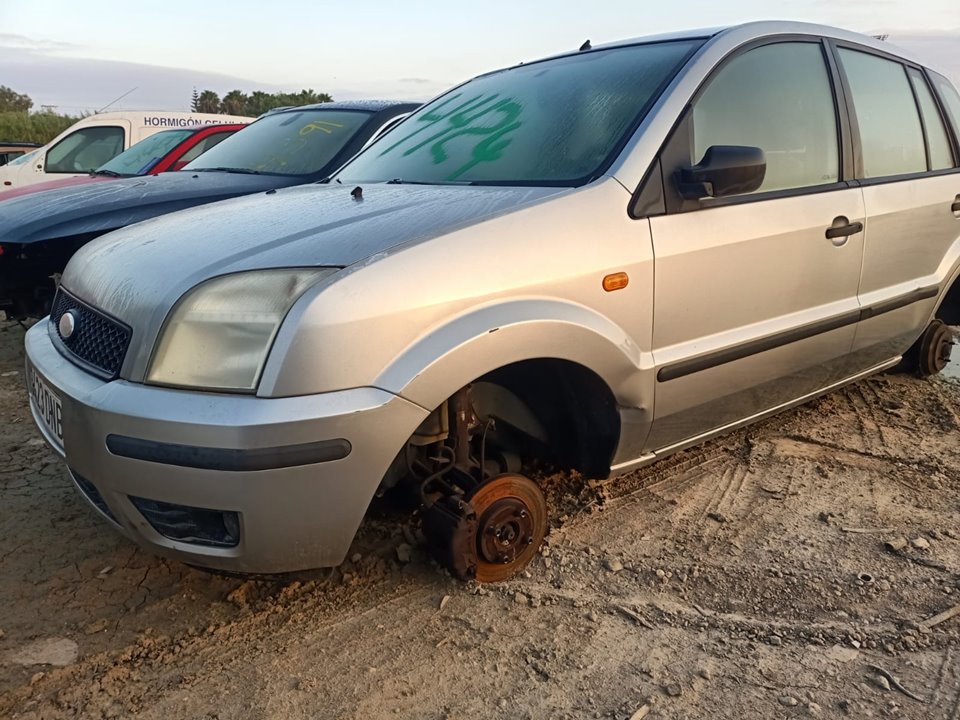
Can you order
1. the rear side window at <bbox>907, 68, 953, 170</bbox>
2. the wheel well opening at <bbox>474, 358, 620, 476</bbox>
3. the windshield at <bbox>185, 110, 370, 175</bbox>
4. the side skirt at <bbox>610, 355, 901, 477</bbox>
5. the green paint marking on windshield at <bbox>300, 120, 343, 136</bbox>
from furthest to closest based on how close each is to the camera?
1. the green paint marking on windshield at <bbox>300, 120, 343, 136</bbox>
2. the windshield at <bbox>185, 110, 370, 175</bbox>
3. the rear side window at <bbox>907, 68, 953, 170</bbox>
4. the side skirt at <bbox>610, 355, 901, 477</bbox>
5. the wheel well opening at <bbox>474, 358, 620, 476</bbox>

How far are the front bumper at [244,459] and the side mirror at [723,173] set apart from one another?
1159 mm

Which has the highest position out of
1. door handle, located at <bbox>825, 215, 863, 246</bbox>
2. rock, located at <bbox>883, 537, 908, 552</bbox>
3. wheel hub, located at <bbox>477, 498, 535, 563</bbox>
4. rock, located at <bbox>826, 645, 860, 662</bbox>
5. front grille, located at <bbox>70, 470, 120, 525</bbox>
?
door handle, located at <bbox>825, 215, 863, 246</bbox>

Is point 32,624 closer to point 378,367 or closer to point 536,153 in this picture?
point 378,367

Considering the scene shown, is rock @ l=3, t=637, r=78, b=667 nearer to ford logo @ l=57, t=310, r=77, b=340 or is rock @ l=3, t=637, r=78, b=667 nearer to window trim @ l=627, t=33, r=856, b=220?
ford logo @ l=57, t=310, r=77, b=340

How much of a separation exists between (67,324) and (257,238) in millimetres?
652

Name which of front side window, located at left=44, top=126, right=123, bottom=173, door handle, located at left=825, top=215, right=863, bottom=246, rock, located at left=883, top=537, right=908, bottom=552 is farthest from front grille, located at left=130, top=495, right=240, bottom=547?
front side window, located at left=44, top=126, right=123, bottom=173

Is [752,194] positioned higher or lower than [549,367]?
higher

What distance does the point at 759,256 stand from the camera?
2.71m

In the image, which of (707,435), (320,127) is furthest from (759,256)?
(320,127)

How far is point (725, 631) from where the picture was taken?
2.20m

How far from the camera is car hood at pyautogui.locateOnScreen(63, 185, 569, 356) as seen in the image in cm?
205

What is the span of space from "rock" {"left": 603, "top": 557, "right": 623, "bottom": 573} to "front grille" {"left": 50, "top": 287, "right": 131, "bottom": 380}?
1.53m

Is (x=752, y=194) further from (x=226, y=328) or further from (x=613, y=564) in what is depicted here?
(x=226, y=328)

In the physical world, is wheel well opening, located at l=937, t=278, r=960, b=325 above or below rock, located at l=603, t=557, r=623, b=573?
above
